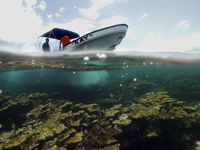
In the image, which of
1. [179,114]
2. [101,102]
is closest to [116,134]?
[179,114]

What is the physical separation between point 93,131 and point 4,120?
7998 millimetres

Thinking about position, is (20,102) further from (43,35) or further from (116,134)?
(116,134)

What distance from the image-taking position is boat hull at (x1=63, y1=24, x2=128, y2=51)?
8.97m

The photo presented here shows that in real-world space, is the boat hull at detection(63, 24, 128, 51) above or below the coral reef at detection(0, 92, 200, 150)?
above

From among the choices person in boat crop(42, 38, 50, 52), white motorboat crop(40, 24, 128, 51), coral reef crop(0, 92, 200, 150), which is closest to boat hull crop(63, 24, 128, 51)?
white motorboat crop(40, 24, 128, 51)

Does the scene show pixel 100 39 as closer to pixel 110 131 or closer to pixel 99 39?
pixel 99 39

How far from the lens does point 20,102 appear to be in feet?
37.6

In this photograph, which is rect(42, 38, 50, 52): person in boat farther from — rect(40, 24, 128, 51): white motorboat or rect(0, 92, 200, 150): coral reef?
rect(0, 92, 200, 150): coral reef

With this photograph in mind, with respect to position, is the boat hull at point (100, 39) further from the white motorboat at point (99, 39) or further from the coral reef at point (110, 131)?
the coral reef at point (110, 131)

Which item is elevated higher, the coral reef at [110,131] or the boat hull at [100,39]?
the boat hull at [100,39]

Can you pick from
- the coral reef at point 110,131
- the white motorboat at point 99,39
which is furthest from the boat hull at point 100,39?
the coral reef at point 110,131

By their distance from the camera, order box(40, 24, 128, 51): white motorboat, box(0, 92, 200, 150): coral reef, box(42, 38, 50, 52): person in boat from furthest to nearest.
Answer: box(42, 38, 50, 52): person in boat
box(40, 24, 128, 51): white motorboat
box(0, 92, 200, 150): coral reef

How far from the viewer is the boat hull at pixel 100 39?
8.97 metres

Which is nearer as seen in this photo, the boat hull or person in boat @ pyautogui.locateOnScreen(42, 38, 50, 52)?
the boat hull
